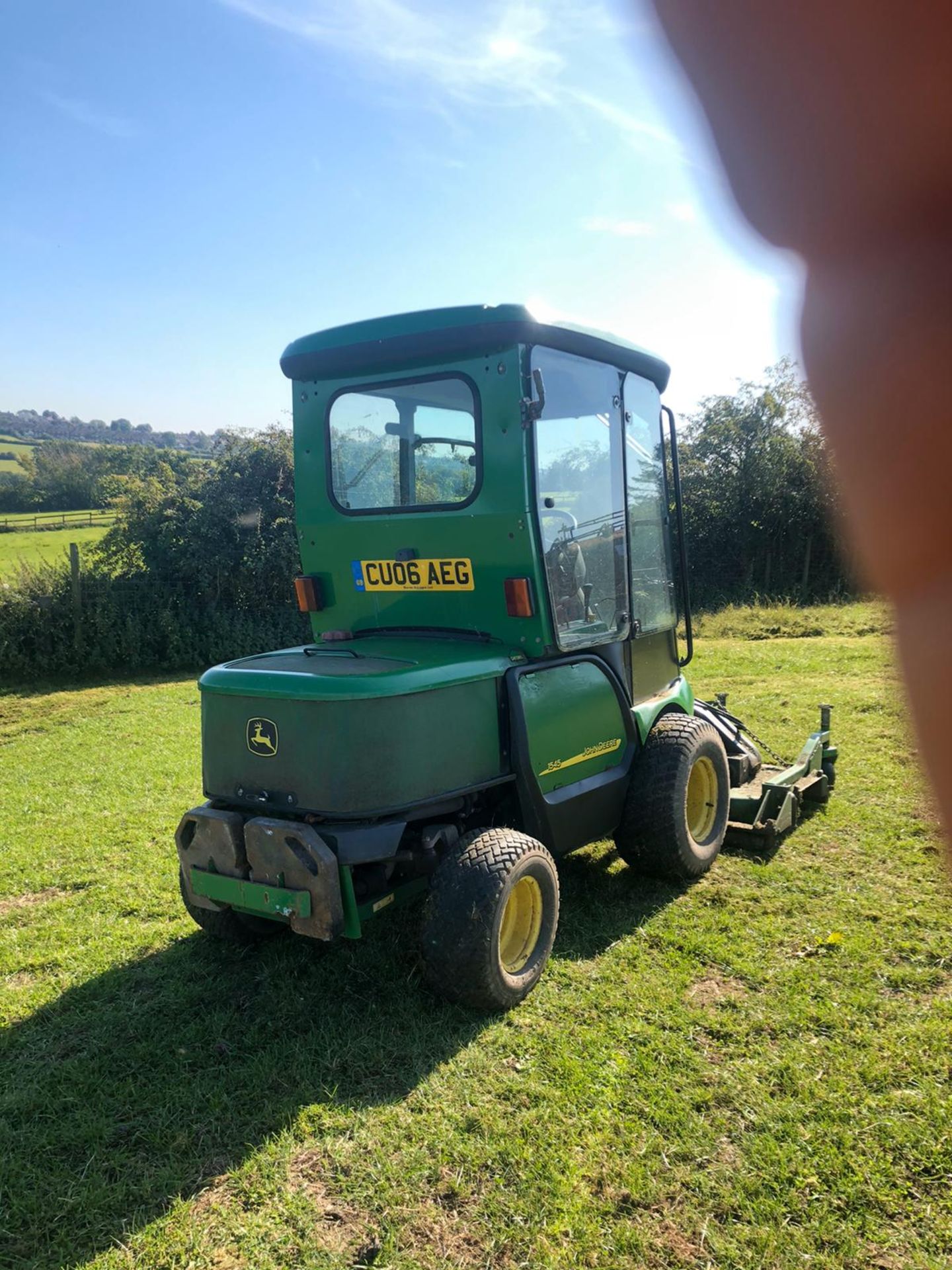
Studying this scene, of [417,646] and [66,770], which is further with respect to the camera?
[66,770]

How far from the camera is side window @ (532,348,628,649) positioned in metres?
4.02

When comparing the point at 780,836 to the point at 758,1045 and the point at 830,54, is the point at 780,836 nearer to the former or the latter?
the point at 758,1045

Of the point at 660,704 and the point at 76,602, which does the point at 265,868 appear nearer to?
the point at 660,704

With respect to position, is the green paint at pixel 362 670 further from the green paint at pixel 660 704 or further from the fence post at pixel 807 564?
the fence post at pixel 807 564

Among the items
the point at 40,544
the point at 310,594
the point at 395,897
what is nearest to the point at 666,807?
the point at 395,897

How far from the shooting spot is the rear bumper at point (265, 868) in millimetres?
3307

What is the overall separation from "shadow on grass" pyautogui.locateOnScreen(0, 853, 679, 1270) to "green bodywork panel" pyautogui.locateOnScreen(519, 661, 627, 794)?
751 mm

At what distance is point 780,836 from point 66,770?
Answer: 580 cm

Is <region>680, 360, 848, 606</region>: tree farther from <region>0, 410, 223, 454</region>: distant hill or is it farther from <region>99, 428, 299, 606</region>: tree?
<region>0, 410, 223, 454</region>: distant hill

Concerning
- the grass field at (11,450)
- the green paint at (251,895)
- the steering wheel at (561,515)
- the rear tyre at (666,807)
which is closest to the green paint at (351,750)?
the green paint at (251,895)

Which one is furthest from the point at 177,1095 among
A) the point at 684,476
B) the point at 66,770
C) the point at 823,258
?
the point at 684,476

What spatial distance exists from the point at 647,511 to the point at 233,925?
2.97 m

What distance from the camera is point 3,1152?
2.85 m

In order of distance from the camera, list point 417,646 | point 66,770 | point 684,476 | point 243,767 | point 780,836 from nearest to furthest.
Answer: point 243,767, point 417,646, point 780,836, point 66,770, point 684,476
